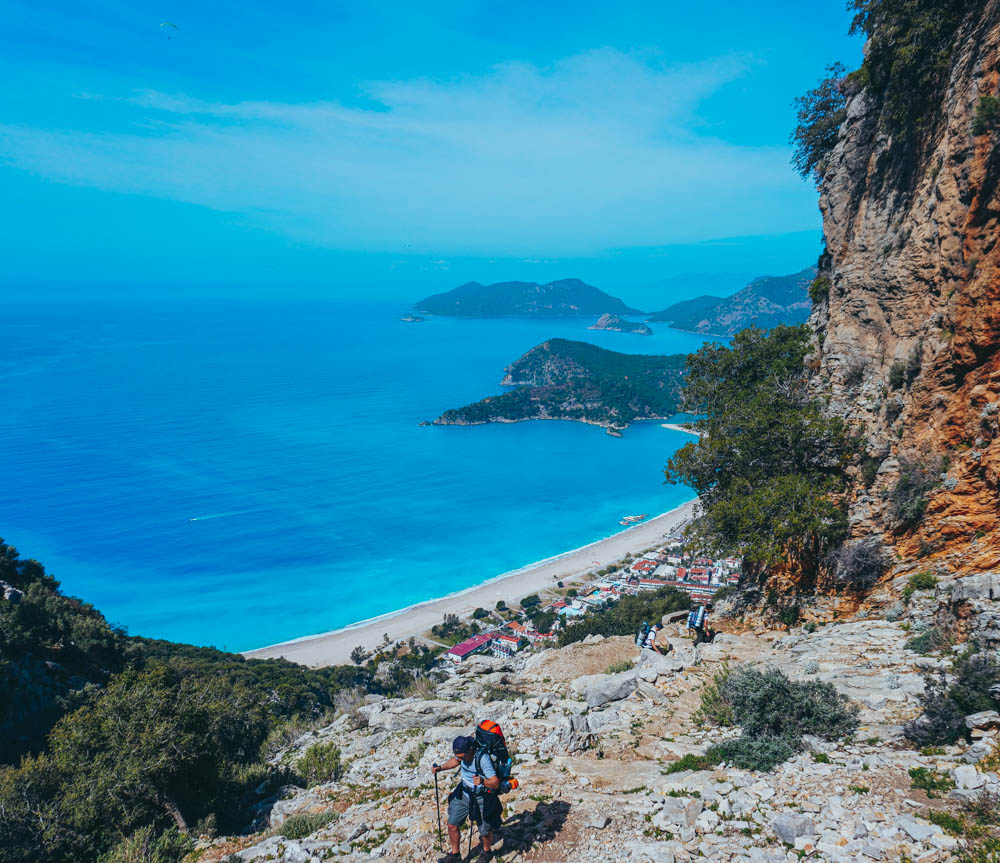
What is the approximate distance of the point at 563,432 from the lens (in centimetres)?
10731

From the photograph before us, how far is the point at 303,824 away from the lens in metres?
8.09

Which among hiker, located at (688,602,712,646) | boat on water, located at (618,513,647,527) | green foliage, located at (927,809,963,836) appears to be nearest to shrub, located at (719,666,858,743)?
green foliage, located at (927,809,963,836)

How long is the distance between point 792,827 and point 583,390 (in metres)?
117

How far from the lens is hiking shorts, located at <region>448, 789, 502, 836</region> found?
6.04 m

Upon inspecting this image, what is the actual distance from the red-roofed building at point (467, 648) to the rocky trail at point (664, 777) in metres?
23.9

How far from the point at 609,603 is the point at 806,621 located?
33.5m

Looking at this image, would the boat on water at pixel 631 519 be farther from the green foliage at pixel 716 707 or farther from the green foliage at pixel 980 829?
the green foliage at pixel 980 829

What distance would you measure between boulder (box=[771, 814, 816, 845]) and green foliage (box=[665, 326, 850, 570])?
723cm

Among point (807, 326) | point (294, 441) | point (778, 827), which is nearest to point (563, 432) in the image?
point (294, 441)

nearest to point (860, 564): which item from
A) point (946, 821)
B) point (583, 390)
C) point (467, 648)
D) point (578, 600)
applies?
point (946, 821)

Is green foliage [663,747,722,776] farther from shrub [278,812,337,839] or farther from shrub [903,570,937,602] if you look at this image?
shrub [903,570,937,602]

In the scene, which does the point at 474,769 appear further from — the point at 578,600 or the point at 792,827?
the point at 578,600

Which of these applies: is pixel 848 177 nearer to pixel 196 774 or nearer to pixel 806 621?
pixel 806 621

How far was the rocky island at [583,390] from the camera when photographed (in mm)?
112375
